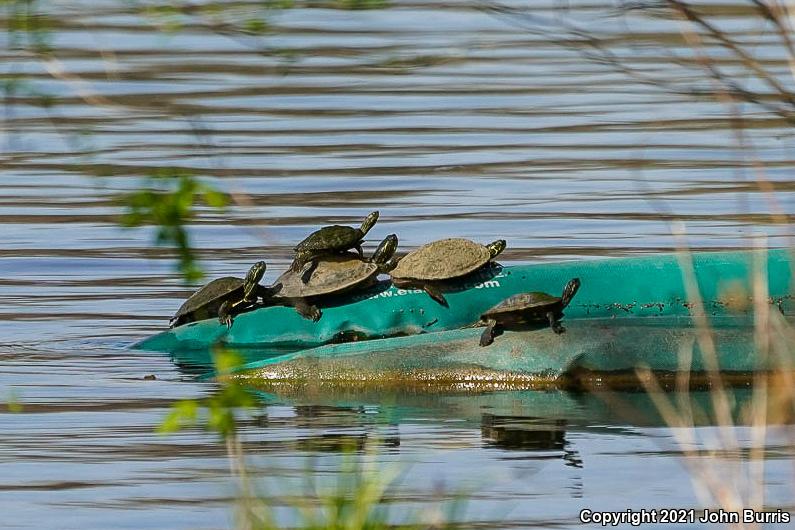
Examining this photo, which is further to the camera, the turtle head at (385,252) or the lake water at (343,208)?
the turtle head at (385,252)

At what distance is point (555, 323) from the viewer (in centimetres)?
941

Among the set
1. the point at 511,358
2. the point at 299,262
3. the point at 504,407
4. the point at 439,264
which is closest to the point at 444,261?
the point at 439,264

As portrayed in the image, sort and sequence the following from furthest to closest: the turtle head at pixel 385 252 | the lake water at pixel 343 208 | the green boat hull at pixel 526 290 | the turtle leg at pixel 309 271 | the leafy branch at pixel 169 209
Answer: the turtle head at pixel 385 252 < the turtle leg at pixel 309 271 < the green boat hull at pixel 526 290 < the lake water at pixel 343 208 < the leafy branch at pixel 169 209

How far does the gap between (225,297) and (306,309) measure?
448mm

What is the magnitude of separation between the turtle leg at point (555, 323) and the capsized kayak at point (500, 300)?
46cm

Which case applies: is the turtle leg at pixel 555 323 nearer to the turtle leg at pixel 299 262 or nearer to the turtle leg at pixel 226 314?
the turtle leg at pixel 299 262

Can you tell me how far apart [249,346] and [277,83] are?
10.7m

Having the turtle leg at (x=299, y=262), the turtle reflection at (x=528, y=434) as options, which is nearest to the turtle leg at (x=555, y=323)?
the turtle reflection at (x=528, y=434)

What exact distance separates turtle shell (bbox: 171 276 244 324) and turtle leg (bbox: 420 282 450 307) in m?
1.04

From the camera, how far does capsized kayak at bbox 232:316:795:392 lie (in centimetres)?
928

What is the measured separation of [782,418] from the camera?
24.0 ft

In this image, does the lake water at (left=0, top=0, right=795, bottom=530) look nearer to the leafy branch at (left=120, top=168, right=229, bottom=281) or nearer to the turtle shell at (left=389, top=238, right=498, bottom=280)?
the leafy branch at (left=120, top=168, right=229, bottom=281)

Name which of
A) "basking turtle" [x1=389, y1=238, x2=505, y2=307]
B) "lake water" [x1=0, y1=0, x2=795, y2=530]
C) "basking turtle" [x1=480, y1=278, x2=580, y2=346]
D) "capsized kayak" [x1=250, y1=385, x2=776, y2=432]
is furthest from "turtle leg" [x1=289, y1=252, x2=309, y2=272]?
"basking turtle" [x1=480, y1=278, x2=580, y2=346]

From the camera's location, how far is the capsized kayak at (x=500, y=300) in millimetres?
10055
